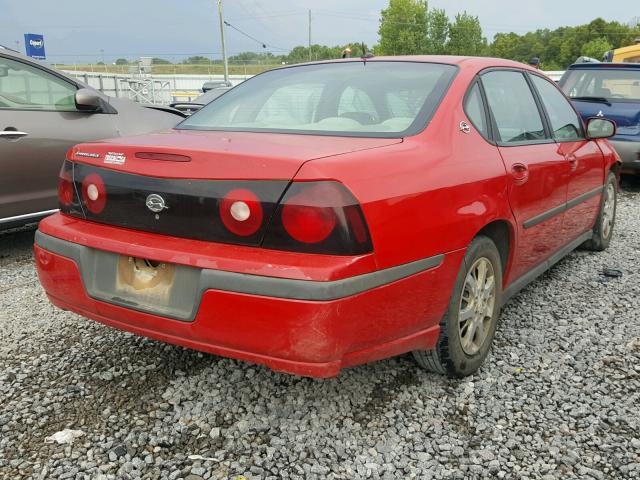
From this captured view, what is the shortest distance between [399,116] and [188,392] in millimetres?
1531

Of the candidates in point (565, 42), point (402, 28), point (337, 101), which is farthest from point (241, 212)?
point (565, 42)

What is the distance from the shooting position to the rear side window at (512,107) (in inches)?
121

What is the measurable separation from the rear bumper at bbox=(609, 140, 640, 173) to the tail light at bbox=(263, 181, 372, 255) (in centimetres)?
692

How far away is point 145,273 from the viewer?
2250 millimetres

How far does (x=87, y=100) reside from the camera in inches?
189

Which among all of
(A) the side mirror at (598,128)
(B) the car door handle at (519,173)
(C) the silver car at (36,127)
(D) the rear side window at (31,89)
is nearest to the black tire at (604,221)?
(A) the side mirror at (598,128)

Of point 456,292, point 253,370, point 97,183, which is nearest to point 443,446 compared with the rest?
point 456,292

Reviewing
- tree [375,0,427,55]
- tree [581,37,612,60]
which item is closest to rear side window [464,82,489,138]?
tree [375,0,427,55]

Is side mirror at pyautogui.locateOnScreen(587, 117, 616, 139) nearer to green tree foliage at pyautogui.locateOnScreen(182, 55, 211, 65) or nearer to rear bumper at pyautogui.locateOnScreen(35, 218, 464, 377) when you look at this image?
rear bumper at pyautogui.locateOnScreen(35, 218, 464, 377)

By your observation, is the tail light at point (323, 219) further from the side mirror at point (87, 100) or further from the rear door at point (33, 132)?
the side mirror at point (87, 100)

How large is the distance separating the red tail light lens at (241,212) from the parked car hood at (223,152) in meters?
0.06

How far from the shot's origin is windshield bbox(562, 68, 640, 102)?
8523mm

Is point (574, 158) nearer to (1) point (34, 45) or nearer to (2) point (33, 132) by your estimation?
(2) point (33, 132)

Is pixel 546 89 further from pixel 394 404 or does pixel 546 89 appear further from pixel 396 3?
pixel 396 3
